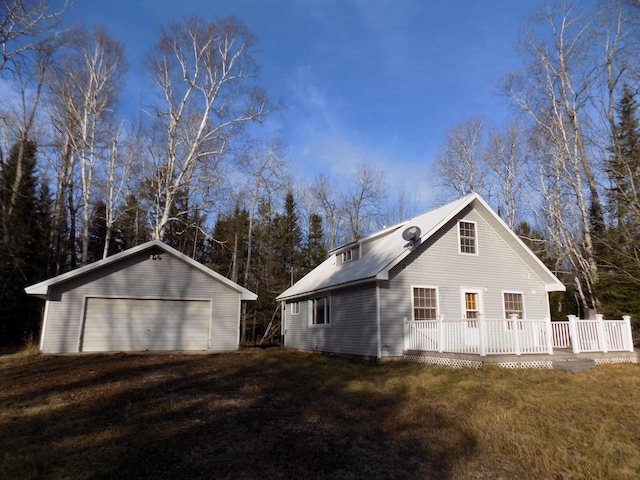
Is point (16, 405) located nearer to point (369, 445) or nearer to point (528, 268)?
point (369, 445)

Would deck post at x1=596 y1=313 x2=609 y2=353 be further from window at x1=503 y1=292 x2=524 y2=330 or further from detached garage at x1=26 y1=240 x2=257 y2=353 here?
detached garage at x1=26 y1=240 x2=257 y2=353

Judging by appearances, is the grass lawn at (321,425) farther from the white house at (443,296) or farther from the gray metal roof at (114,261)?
the gray metal roof at (114,261)

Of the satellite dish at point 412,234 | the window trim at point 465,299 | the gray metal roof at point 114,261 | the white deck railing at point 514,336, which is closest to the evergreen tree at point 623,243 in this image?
the white deck railing at point 514,336

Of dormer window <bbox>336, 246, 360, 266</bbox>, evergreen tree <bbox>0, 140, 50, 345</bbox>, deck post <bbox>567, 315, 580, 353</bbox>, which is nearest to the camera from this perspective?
deck post <bbox>567, 315, 580, 353</bbox>

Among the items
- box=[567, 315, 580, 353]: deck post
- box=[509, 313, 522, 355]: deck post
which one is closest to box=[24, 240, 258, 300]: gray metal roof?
box=[509, 313, 522, 355]: deck post

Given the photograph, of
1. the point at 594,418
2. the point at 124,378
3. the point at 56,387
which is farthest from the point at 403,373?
the point at 56,387

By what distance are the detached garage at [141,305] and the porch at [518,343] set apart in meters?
7.86

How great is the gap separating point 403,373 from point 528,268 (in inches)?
326

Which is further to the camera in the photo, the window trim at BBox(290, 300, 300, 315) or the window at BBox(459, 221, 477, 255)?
the window trim at BBox(290, 300, 300, 315)

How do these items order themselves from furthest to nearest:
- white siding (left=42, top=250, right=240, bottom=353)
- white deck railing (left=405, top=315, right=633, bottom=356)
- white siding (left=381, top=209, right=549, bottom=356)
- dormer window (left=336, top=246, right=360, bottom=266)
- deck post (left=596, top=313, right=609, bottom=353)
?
dormer window (left=336, top=246, right=360, bottom=266) < white siding (left=42, top=250, right=240, bottom=353) < white siding (left=381, top=209, right=549, bottom=356) < deck post (left=596, top=313, right=609, bottom=353) < white deck railing (left=405, top=315, right=633, bottom=356)

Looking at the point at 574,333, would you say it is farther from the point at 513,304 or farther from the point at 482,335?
the point at 513,304

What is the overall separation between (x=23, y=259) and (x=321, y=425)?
23.0m

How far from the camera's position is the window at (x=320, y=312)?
17109mm

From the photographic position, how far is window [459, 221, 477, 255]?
1556cm
